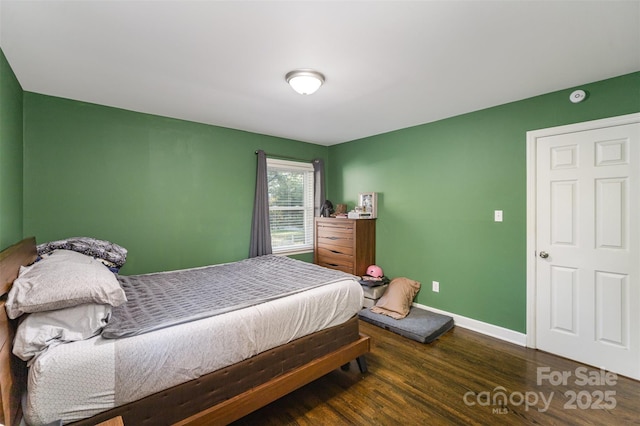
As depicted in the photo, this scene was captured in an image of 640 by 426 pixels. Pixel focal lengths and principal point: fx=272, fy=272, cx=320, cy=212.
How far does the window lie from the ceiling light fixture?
1980 millimetres

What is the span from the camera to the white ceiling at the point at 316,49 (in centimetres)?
147

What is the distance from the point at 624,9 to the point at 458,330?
2.98 m

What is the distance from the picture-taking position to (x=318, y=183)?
4.61 meters

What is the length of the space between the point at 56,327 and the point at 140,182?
2085 mm

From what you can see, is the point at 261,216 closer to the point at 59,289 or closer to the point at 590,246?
the point at 59,289

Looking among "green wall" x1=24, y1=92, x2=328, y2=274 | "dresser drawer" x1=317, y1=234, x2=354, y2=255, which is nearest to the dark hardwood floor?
"dresser drawer" x1=317, y1=234, x2=354, y2=255

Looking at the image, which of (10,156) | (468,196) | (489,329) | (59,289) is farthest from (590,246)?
(10,156)

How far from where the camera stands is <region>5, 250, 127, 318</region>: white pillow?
1239 millimetres

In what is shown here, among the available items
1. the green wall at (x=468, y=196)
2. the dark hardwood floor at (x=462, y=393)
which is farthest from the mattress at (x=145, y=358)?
the green wall at (x=468, y=196)

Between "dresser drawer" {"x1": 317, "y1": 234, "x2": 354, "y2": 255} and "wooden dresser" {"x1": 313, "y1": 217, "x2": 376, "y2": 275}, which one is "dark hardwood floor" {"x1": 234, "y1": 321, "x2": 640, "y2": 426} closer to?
"wooden dresser" {"x1": 313, "y1": 217, "x2": 376, "y2": 275}

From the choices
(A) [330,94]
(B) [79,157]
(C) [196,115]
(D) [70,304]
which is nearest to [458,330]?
(A) [330,94]

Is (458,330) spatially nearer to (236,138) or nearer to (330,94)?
(330,94)

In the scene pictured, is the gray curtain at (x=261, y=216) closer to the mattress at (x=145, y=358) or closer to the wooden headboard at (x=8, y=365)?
the mattress at (x=145, y=358)

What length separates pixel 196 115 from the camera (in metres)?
3.17
